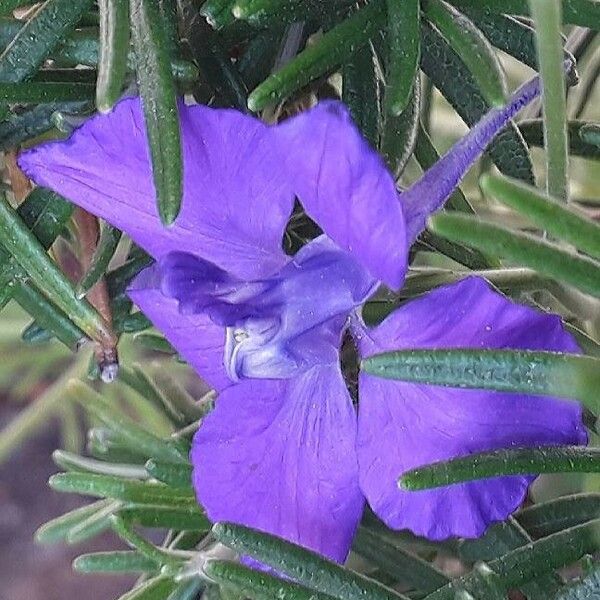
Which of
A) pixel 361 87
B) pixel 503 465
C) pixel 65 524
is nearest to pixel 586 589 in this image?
pixel 503 465

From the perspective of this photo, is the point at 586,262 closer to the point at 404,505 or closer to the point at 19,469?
the point at 404,505

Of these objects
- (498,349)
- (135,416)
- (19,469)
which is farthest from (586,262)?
(19,469)

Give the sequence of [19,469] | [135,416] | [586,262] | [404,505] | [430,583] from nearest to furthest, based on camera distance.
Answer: [586,262] → [404,505] → [430,583] → [135,416] → [19,469]

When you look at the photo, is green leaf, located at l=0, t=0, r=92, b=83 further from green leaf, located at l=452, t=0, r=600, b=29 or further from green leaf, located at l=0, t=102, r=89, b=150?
green leaf, located at l=452, t=0, r=600, b=29

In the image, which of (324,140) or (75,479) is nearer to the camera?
(324,140)

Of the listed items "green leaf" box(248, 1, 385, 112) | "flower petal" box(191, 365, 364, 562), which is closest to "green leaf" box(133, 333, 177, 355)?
"flower petal" box(191, 365, 364, 562)

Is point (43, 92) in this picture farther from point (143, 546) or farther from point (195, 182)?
point (143, 546)

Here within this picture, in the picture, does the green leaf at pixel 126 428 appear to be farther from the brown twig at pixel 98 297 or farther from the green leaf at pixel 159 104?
the green leaf at pixel 159 104
